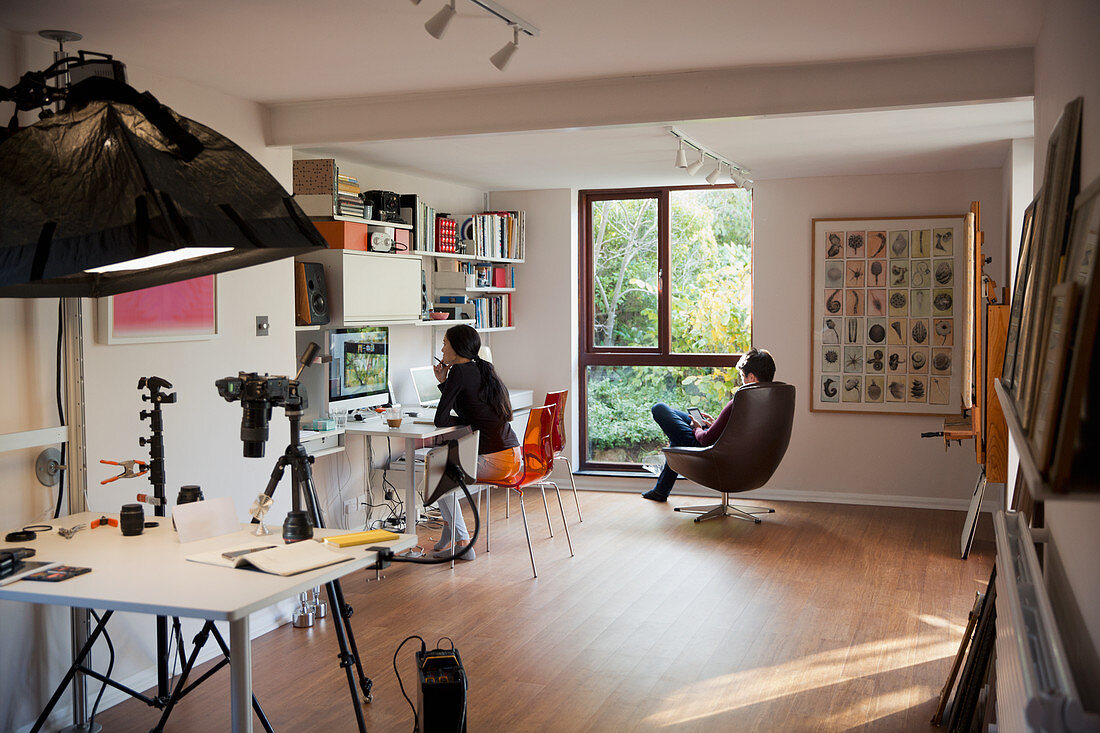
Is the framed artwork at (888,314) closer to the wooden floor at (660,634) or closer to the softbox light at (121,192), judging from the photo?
the wooden floor at (660,634)

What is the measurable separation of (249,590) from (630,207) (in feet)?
19.8

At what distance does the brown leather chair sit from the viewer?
239 inches

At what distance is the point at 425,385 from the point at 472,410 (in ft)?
4.16

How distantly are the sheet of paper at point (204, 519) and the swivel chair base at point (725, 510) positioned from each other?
4.11 meters

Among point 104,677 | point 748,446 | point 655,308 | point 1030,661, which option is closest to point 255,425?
point 104,677

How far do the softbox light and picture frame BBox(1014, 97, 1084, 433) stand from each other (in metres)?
1.49

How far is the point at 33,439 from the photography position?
3.24 meters

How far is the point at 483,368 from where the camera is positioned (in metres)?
5.45

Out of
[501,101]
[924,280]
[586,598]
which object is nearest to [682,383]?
[924,280]

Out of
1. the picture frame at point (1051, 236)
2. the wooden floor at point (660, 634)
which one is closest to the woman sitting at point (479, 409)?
the wooden floor at point (660, 634)

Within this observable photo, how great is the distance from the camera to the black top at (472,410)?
17.6 feet

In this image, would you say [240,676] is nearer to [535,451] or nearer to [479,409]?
[479,409]

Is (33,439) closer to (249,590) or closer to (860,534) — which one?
(249,590)

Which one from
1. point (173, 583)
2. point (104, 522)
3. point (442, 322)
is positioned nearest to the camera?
point (173, 583)
